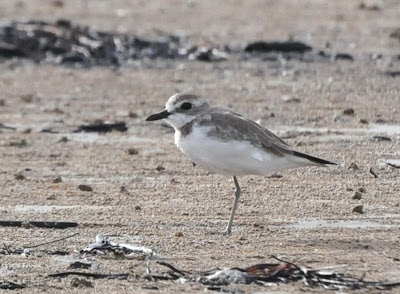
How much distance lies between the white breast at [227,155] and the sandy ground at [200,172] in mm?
340

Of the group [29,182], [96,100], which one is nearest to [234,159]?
[29,182]

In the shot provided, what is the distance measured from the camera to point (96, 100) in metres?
11.9

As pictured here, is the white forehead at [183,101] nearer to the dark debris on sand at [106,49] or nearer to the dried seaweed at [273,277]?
the dried seaweed at [273,277]

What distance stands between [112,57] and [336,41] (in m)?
3.12

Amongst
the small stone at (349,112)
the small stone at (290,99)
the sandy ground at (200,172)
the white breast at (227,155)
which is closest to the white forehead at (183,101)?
the white breast at (227,155)

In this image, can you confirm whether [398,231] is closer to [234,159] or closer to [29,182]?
[234,159]

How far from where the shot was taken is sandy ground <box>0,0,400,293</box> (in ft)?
20.5

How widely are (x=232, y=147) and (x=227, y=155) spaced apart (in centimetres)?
5

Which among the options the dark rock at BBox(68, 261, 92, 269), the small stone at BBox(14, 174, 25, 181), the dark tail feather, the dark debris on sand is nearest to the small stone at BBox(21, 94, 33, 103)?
the dark debris on sand

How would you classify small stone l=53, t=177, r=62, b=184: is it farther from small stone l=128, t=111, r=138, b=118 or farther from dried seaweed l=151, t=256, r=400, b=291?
small stone l=128, t=111, r=138, b=118

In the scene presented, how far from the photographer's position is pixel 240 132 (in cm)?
691

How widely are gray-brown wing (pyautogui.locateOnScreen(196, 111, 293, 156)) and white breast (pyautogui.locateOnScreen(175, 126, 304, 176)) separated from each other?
0.03m

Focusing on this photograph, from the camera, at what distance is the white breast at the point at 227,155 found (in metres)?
6.82

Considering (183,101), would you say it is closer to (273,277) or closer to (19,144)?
(273,277)
